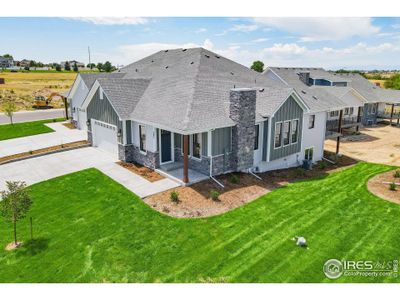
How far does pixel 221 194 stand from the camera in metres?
15.1

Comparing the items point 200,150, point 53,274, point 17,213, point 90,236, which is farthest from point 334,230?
point 17,213

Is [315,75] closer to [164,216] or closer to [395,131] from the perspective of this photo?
[395,131]

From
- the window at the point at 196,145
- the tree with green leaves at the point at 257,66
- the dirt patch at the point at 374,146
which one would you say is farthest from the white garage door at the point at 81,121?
the tree with green leaves at the point at 257,66

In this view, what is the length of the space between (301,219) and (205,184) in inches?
203

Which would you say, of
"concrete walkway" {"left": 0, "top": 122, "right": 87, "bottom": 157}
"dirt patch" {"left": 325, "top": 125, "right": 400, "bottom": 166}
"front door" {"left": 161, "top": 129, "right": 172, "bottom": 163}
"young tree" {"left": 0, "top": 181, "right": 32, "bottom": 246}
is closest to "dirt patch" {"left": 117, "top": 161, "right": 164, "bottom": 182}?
"front door" {"left": 161, "top": 129, "right": 172, "bottom": 163}

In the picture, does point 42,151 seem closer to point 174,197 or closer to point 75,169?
point 75,169

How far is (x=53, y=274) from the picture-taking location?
945 centimetres

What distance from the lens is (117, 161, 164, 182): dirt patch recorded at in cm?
1708

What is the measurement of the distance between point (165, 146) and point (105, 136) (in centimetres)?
584

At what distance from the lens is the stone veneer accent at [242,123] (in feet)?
55.1

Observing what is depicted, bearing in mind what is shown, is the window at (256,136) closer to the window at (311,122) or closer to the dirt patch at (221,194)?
the dirt patch at (221,194)

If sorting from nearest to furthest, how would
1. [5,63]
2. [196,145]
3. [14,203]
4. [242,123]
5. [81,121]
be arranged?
[14,203], [242,123], [196,145], [81,121], [5,63]

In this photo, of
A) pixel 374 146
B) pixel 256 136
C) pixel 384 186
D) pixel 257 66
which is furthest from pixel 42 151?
pixel 257 66

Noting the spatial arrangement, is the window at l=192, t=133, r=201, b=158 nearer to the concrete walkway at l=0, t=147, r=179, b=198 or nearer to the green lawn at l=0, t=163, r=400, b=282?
the concrete walkway at l=0, t=147, r=179, b=198
